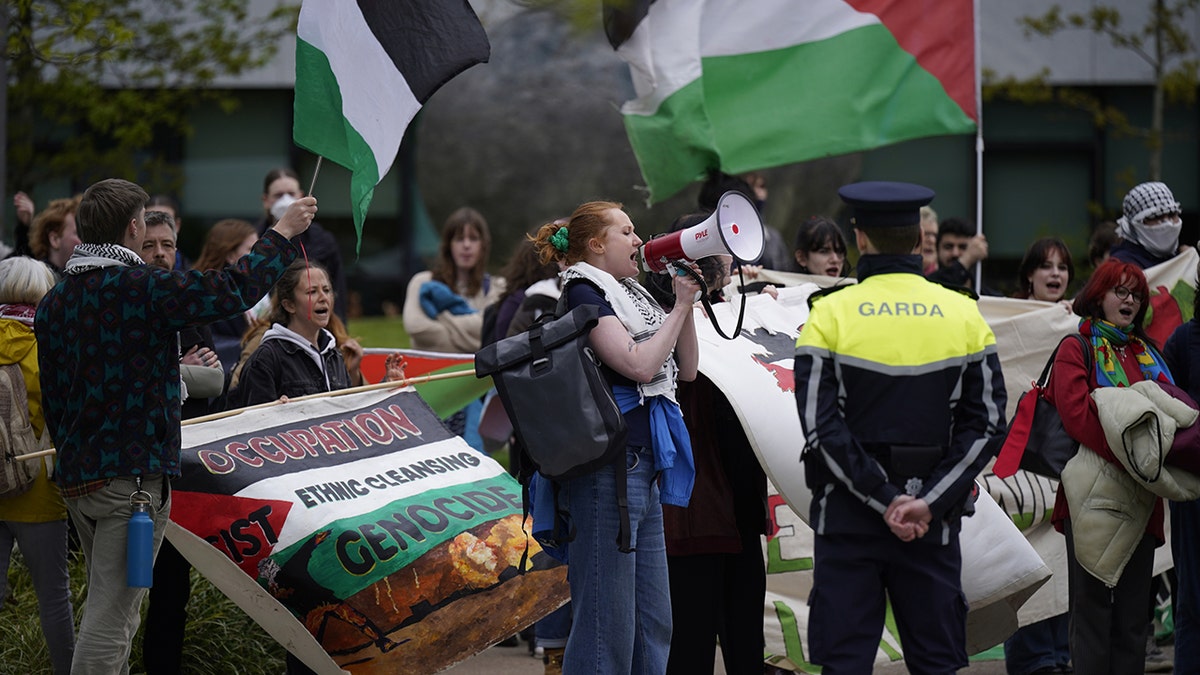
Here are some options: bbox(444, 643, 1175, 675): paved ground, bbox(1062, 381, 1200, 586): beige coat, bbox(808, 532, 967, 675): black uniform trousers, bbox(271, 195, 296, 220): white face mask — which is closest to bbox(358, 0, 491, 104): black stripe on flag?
bbox(808, 532, 967, 675): black uniform trousers

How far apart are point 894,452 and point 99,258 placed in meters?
2.51

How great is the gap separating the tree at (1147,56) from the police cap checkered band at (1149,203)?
29.7 ft

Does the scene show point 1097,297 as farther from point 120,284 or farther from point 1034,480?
point 120,284

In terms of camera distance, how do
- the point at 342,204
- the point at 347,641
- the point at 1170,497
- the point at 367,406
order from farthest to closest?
the point at 342,204 < the point at 367,406 < the point at 1170,497 < the point at 347,641

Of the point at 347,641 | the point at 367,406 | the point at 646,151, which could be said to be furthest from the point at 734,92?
the point at 347,641

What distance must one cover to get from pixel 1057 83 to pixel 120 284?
16.1 metres

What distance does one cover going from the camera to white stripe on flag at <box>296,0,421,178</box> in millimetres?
5293

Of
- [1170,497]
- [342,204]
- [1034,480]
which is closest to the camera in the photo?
[1170,497]

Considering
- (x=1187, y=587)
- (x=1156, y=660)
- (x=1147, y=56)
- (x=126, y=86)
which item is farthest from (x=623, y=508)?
(x=1147, y=56)

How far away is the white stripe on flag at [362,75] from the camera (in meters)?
5.29

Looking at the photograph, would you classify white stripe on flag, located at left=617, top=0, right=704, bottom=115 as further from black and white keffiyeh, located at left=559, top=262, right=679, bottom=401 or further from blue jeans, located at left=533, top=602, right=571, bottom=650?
black and white keffiyeh, located at left=559, top=262, right=679, bottom=401

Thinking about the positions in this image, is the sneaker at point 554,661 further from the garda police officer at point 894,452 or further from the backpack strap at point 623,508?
the garda police officer at point 894,452

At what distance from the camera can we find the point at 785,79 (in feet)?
27.1

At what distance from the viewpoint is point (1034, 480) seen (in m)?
7.15
